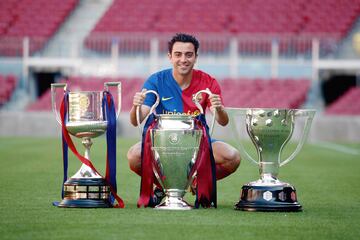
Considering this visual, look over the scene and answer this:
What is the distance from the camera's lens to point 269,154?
24.3 feet

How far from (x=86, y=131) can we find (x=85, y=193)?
44 cm

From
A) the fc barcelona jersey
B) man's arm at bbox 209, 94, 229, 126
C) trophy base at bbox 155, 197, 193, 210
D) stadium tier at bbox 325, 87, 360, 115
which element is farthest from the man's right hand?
stadium tier at bbox 325, 87, 360, 115

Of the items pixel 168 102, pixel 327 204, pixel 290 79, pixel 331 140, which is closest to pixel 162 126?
pixel 168 102

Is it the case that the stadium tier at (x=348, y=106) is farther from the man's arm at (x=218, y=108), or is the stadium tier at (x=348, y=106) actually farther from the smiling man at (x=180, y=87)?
the man's arm at (x=218, y=108)

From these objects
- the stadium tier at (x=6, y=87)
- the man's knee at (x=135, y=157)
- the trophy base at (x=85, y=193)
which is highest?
the stadium tier at (x=6, y=87)

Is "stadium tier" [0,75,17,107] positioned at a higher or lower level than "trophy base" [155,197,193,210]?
higher

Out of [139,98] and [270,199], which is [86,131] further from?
[270,199]

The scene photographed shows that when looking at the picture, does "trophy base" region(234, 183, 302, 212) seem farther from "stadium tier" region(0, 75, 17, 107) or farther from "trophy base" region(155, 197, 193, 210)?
"stadium tier" region(0, 75, 17, 107)

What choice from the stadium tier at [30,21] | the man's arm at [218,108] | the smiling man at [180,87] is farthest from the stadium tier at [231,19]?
the man's arm at [218,108]

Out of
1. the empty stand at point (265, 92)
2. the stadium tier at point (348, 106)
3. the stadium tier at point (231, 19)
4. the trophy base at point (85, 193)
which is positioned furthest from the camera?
the stadium tier at point (231, 19)

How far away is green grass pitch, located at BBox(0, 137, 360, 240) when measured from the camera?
590cm

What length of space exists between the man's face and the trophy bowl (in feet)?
1.36

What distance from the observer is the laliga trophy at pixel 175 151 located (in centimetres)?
727

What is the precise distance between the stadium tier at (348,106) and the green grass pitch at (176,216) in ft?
38.1
